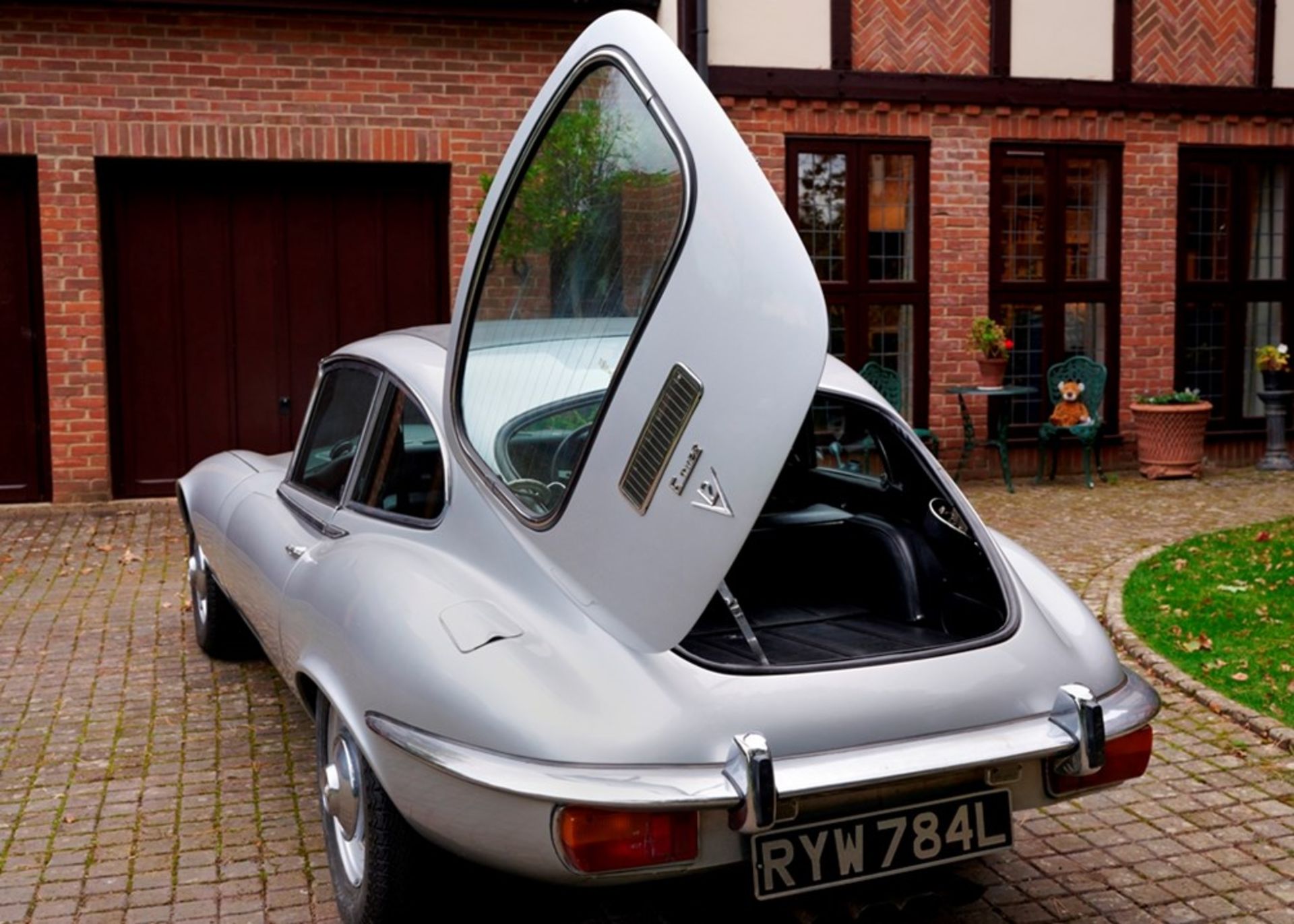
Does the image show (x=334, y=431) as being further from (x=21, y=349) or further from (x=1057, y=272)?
(x=1057, y=272)

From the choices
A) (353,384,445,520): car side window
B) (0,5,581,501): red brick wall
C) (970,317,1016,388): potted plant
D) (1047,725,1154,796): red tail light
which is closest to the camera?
(1047,725,1154,796): red tail light

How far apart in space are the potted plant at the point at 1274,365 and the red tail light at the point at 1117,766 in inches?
392

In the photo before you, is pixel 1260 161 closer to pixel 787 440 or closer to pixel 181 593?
pixel 181 593

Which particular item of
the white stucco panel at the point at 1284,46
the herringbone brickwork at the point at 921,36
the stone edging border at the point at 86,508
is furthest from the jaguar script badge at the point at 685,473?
the white stucco panel at the point at 1284,46

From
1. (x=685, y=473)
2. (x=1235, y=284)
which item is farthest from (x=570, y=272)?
(x=1235, y=284)

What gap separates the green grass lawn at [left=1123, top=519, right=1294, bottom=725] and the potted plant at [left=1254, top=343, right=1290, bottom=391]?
385 centimetres

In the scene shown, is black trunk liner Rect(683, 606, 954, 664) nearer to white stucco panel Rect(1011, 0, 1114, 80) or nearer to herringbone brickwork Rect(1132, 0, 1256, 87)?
white stucco panel Rect(1011, 0, 1114, 80)

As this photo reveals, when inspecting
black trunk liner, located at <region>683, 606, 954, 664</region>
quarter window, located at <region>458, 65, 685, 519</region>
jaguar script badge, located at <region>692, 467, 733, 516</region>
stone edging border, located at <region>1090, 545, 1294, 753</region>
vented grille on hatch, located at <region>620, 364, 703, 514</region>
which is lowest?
stone edging border, located at <region>1090, 545, 1294, 753</region>

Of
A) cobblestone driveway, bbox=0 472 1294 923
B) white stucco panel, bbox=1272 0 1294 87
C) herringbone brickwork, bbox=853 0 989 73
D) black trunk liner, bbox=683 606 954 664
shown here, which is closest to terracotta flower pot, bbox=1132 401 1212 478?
white stucco panel, bbox=1272 0 1294 87

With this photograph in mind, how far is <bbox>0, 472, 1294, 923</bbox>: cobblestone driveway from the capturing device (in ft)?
11.3

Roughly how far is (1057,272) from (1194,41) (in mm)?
2368

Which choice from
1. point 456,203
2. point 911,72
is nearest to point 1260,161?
point 911,72

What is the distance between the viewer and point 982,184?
11.5 meters

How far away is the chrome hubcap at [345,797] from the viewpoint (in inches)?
125
